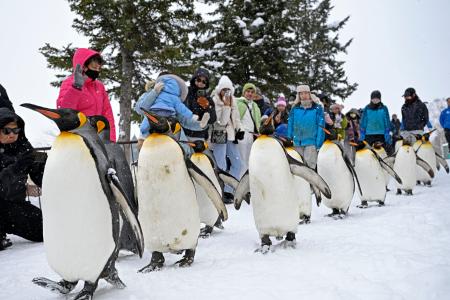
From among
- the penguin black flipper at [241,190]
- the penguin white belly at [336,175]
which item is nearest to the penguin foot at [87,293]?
the penguin black flipper at [241,190]

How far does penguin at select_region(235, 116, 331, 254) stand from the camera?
11.8ft

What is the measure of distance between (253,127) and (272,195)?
13.7 ft

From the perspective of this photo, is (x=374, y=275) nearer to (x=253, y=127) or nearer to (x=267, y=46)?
(x=253, y=127)

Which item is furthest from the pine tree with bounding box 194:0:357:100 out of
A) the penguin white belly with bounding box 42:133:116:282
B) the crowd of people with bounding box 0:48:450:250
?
the penguin white belly with bounding box 42:133:116:282

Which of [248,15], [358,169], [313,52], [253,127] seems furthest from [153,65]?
[313,52]

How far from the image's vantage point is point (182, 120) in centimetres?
464

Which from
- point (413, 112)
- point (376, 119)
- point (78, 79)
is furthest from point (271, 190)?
point (413, 112)

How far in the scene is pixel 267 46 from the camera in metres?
14.8

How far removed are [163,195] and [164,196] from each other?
0.04 feet

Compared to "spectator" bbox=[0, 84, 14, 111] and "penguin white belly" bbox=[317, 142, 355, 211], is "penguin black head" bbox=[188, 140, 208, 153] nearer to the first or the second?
"penguin white belly" bbox=[317, 142, 355, 211]

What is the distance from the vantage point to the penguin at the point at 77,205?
2.27 meters

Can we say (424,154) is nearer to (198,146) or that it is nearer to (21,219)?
(198,146)

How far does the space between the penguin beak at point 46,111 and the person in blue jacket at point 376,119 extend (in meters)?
7.64

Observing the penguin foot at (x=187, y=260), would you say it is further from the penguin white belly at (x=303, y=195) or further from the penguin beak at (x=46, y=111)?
the penguin white belly at (x=303, y=195)
